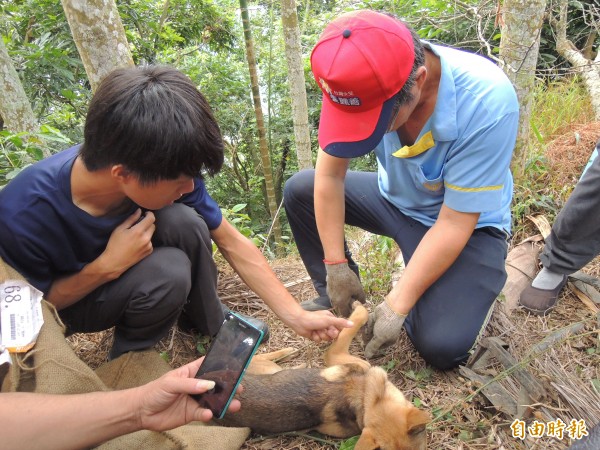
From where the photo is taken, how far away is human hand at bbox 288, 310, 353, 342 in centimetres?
284

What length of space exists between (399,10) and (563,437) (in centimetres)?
930

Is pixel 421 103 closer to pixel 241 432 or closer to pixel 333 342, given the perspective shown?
pixel 333 342

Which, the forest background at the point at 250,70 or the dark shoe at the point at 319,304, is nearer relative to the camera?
the dark shoe at the point at 319,304

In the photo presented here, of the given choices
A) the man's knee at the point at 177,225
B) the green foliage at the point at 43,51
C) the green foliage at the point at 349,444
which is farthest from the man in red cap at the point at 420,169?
the green foliage at the point at 43,51

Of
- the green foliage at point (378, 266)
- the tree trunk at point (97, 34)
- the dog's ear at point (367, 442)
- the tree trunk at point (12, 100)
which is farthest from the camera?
the tree trunk at point (12, 100)

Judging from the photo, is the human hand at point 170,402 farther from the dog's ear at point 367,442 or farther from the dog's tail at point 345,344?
the dog's tail at point 345,344

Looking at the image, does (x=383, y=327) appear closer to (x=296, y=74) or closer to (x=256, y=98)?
(x=296, y=74)

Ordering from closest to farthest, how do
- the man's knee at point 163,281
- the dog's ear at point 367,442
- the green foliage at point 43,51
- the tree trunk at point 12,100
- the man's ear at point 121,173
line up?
the man's ear at point 121,173
the dog's ear at point 367,442
the man's knee at point 163,281
the tree trunk at point 12,100
the green foliage at point 43,51

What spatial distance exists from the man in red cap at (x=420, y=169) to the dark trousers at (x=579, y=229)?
1.77 ft

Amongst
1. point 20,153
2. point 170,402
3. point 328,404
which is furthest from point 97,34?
point 328,404

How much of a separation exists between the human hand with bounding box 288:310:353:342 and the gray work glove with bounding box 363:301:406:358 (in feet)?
0.63

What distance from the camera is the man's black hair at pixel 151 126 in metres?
2.01

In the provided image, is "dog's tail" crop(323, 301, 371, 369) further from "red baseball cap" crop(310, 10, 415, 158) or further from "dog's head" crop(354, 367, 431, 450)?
"red baseball cap" crop(310, 10, 415, 158)

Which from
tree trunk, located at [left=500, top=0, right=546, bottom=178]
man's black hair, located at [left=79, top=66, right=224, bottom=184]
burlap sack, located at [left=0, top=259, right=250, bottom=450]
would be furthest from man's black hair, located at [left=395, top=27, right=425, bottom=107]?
tree trunk, located at [left=500, top=0, right=546, bottom=178]
